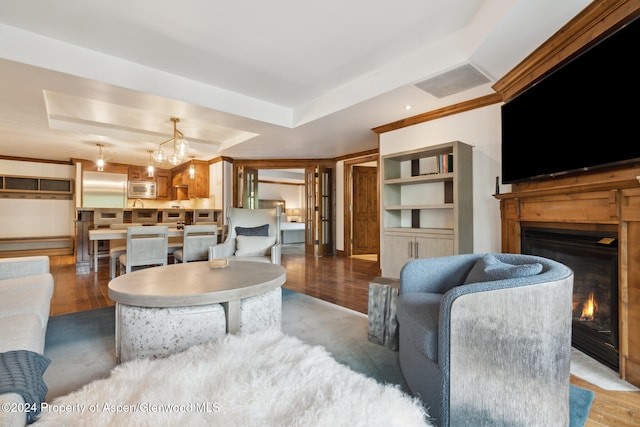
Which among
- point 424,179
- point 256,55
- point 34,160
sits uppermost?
point 256,55

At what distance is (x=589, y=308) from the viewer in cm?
213

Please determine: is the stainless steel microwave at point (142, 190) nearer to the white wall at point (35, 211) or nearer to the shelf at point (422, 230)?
the white wall at point (35, 211)

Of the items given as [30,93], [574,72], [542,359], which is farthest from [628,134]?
[30,93]

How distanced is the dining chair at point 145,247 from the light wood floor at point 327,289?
454 millimetres

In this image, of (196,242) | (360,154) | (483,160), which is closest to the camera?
(483,160)

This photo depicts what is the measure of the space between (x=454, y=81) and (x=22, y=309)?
389cm

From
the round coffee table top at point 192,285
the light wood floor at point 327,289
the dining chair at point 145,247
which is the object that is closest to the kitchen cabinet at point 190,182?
the light wood floor at point 327,289

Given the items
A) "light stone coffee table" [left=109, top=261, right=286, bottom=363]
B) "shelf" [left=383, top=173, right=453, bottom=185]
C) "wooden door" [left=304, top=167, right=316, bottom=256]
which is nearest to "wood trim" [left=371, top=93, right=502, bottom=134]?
"shelf" [left=383, top=173, right=453, bottom=185]

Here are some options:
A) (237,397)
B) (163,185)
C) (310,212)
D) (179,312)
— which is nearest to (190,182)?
(163,185)

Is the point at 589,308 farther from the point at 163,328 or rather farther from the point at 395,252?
the point at 163,328

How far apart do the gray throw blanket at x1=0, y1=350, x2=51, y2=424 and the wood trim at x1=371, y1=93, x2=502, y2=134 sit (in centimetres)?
415

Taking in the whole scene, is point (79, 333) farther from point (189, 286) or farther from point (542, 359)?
point (542, 359)

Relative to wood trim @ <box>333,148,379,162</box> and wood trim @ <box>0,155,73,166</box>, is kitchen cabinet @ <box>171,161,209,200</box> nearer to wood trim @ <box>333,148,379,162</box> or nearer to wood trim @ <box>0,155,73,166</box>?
wood trim @ <box>0,155,73,166</box>

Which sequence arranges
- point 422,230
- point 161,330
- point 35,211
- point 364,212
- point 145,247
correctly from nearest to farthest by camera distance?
1. point 161,330
2. point 422,230
3. point 145,247
4. point 364,212
5. point 35,211
